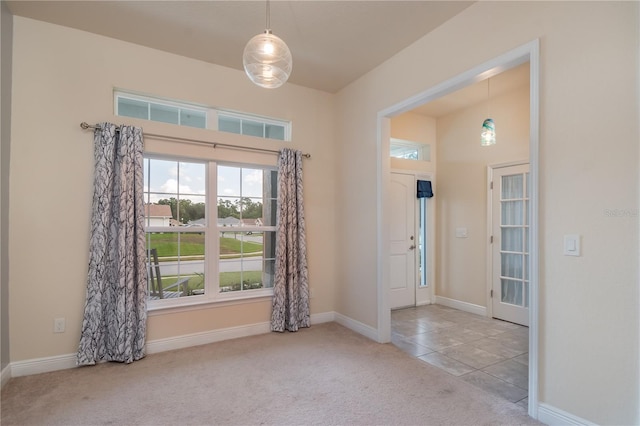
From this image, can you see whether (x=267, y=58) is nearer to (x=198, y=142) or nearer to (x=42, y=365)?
(x=198, y=142)

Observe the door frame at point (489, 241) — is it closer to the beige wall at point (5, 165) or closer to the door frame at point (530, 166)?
the door frame at point (530, 166)

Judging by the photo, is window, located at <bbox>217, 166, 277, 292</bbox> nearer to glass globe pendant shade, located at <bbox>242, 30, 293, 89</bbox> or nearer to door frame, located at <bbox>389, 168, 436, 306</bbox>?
glass globe pendant shade, located at <bbox>242, 30, 293, 89</bbox>

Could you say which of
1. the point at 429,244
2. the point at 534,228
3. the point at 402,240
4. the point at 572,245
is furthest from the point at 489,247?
the point at 572,245

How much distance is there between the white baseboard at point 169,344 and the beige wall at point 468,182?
208 cm

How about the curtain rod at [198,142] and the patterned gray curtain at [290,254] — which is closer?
the curtain rod at [198,142]

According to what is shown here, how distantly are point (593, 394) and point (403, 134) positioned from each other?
12.4 feet

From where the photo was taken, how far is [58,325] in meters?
2.78

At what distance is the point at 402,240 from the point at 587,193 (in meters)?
3.06

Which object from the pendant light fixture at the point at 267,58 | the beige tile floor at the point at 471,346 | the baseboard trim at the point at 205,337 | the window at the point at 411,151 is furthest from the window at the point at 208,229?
the window at the point at 411,151

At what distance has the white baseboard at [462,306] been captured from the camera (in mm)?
4439

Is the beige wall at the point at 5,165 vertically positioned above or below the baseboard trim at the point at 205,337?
above

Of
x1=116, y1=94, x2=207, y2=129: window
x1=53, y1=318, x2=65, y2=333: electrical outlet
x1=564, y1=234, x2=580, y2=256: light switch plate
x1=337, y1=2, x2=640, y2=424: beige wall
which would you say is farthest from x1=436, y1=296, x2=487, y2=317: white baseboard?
x1=53, y1=318, x2=65, y2=333: electrical outlet

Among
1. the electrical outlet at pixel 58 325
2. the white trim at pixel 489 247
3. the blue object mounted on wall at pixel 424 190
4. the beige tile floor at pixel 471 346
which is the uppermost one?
the blue object mounted on wall at pixel 424 190

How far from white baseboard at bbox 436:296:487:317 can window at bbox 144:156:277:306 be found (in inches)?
111
